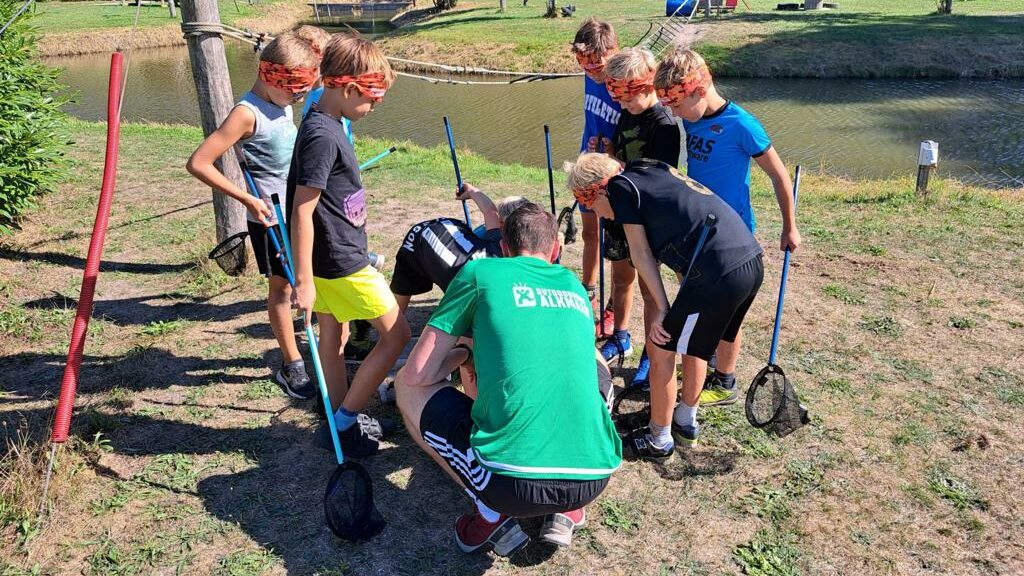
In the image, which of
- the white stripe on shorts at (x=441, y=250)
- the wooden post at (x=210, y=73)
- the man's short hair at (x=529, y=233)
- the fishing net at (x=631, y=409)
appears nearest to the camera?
the man's short hair at (x=529, y=233)

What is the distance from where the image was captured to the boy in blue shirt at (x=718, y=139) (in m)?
3.51

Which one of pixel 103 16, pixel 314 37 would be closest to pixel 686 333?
pixel 314 37

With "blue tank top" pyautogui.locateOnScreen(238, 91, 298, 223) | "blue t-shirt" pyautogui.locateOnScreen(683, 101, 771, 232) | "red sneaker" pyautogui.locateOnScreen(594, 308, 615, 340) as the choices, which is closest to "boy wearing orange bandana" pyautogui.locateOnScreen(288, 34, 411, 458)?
"blue tank top" pyautogui.locateOnScreen(238, 91, 298, 223)

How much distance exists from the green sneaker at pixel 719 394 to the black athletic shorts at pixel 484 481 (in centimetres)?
152

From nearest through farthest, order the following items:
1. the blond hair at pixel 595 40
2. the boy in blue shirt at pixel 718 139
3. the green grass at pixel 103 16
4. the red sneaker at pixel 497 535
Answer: the red sneaker at pixel 497 535 < the boy in blue shirt at pixel 718 139 < the blond hair at pixel 595 40 < the green grass at pixel 103 16

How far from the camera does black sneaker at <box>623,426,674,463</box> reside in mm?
3562

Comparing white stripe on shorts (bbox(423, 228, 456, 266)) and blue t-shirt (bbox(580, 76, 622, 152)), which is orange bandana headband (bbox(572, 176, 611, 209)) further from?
blue t-shirt (bbox(580, 76, 622, 152))

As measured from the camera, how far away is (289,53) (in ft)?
11.3

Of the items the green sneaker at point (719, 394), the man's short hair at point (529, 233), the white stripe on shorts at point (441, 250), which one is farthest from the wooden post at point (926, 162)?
the man's short hair at point (529, 233)

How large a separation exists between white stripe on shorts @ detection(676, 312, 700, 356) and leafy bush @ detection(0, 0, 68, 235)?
565 cm

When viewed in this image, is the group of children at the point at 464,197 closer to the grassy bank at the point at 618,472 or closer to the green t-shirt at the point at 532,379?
the green t-shirt at the point at 532,379

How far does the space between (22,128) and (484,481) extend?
5766 millimetres

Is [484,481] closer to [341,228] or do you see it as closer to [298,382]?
[341,228]

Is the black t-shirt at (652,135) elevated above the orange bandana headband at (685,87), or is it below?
below
